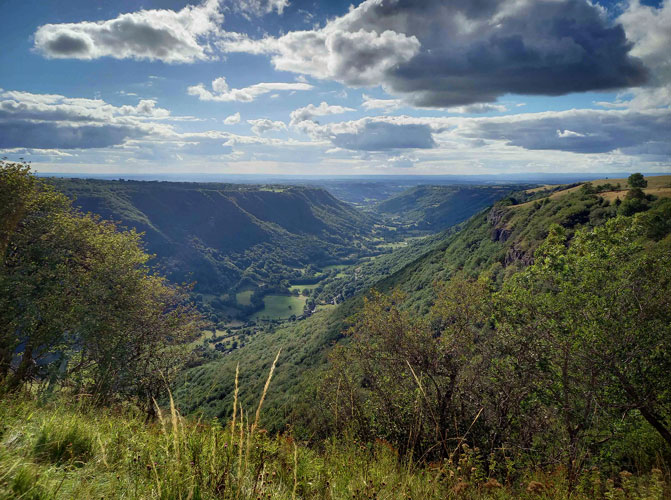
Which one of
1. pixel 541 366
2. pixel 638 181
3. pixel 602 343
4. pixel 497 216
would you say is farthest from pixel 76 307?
pixel 497 216

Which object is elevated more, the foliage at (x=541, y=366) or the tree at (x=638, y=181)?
the tree at (x=638, y=181)

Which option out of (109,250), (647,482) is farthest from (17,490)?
(109,250)

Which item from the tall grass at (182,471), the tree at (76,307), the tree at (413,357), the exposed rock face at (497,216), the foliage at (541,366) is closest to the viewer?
the tall grass at (182,471)

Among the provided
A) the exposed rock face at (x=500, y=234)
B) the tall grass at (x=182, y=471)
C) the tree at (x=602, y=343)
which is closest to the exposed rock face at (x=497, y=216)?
the exposed rock face at (x=500, y=234)

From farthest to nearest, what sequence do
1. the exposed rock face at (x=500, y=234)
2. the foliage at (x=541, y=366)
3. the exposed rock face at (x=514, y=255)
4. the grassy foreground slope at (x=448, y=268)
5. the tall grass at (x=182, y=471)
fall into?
the exposed rock face at (x=500, y=234) → the exposed rock face at (x=514, y=255) → the grassy foreground slope at (x=448, y=268) → the foliage at (x=541, y=366) → the tall grass at (x=182, y=471)

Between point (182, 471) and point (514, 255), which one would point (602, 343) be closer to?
point (182, 471)

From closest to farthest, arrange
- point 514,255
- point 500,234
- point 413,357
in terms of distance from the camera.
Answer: point 413,357, point 514,255, point 500,234

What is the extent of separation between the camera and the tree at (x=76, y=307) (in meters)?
11.5

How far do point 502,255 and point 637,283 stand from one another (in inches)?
2997

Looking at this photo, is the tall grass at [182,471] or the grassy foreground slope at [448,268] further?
the grassy foreground slope at [448,268]

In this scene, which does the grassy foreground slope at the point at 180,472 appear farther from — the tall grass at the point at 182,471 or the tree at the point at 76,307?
the tree at the point at 76,307

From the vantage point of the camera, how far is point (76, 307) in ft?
40.6

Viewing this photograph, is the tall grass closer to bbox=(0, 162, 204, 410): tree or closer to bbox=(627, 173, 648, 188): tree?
bbox=(0, 162, 204, 410): tree

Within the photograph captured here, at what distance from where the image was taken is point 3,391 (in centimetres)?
573
